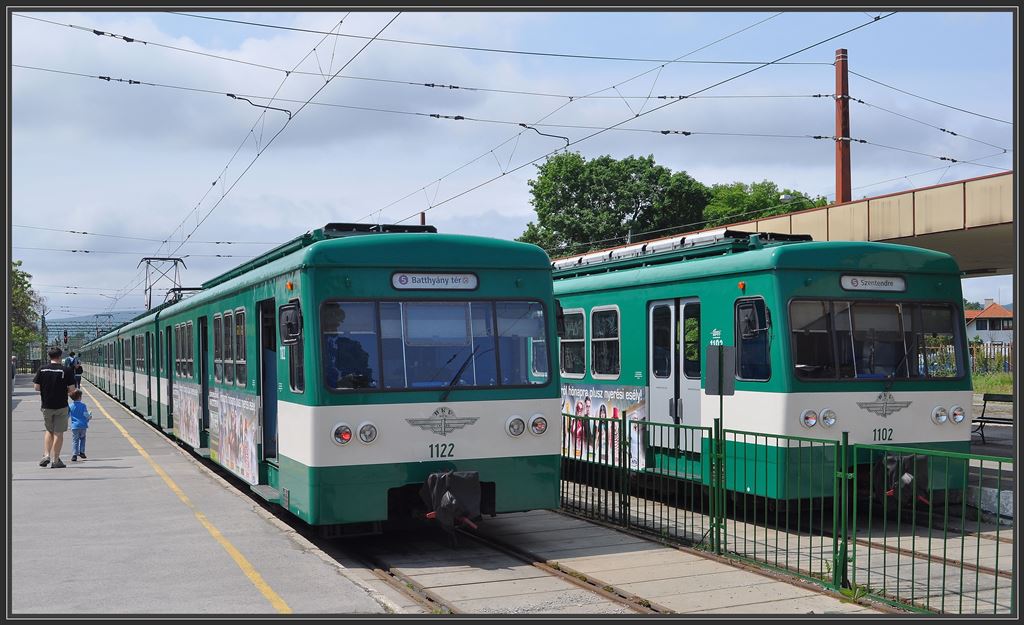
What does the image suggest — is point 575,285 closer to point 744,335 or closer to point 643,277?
point 643,277

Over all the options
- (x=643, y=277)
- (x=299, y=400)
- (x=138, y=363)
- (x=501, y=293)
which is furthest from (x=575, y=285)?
(x=138, y=363)

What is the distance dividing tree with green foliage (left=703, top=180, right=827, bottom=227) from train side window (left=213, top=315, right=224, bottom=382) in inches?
1922

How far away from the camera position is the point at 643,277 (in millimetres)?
13953

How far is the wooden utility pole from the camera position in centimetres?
2708

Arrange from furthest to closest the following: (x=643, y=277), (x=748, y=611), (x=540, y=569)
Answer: (x=643, y=277), (x=540, y=569), (x=748, y=611)

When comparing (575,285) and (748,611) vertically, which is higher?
(575,285)

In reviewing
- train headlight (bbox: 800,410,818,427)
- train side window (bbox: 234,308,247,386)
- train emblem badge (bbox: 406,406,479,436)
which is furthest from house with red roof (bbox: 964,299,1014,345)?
train emblem badge (bbox: 406,406,479,436)

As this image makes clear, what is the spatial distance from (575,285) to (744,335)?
14.6ft

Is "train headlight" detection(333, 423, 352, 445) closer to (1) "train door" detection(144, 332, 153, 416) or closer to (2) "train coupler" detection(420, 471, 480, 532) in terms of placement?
(2) "train coupler" detection(420, 471, 480, 532)

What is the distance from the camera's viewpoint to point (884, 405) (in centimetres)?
1177

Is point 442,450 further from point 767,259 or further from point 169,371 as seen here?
point 169,371

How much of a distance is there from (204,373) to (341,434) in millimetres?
8499

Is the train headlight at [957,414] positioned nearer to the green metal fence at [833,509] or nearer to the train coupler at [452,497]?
the green metal fence at [833,509]

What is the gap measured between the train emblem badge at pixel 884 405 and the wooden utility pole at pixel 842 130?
15960 millimetres
